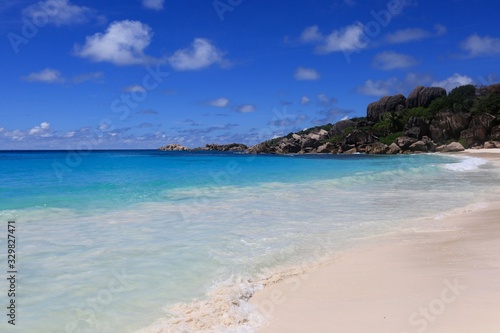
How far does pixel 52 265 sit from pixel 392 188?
14.2m

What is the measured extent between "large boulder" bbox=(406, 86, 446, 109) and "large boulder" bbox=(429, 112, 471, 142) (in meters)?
14.3

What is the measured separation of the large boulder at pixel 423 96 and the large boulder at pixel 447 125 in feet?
46.9

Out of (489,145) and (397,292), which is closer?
(397,292)

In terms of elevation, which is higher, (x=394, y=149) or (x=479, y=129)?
(x=479, y=129)

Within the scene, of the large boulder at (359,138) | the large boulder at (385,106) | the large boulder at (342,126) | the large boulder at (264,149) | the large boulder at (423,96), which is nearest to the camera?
the large boulder at (359,138)

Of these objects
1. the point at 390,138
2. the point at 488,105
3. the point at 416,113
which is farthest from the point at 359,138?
the point at 488,105

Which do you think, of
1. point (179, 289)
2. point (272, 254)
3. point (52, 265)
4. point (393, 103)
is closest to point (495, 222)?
point (272, 254)

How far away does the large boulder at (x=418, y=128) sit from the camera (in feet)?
223

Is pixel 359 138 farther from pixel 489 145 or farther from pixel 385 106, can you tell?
pixel 489 145

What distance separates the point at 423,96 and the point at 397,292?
85691mm

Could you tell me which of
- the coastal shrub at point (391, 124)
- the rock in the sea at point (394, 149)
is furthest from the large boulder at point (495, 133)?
the coastal shrub at point (391, 124)

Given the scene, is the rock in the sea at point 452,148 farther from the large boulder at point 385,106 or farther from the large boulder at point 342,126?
the large boulder at point 342,126

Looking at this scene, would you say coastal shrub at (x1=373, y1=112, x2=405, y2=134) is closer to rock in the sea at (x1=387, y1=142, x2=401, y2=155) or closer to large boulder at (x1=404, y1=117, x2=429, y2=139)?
large boulder at (x1=404, y1=117, x2=429, y2=139)

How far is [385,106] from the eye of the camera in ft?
283
